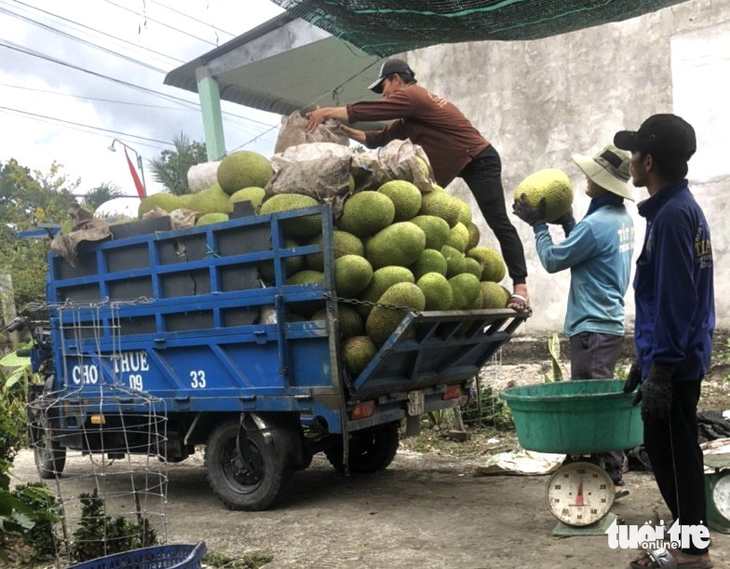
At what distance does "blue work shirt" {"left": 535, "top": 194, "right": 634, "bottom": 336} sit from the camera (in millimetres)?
4676

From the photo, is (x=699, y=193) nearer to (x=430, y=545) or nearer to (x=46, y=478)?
(x=430, y=545)

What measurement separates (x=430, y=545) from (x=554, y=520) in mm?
824

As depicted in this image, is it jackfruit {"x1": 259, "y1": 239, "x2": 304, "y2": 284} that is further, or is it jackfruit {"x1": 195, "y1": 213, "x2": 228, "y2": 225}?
jackfruit {"x1": 195, "y1": 213, "x2": 228, "y2": 225}

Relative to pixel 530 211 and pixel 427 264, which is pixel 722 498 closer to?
pixel 530 211

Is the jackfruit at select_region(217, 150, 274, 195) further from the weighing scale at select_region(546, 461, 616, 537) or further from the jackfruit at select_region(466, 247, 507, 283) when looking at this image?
the weighing scale at select_region(546, 461, 616, 537)

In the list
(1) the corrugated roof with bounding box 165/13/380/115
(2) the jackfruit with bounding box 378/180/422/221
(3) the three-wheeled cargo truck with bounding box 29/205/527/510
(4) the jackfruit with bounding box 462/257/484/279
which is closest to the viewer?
(3) the three-wheeled cargo truck with bounding box 29/205/527/510

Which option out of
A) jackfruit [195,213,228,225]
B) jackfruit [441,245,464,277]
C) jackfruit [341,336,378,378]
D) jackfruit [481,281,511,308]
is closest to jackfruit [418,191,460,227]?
jackfruit [441,245,464,277]

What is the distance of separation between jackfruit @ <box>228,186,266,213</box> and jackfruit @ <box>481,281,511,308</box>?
1694 millimetres

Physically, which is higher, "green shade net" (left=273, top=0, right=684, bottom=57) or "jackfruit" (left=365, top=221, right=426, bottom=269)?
"green shade net" (left=273, top=0, right=684, bottom=57)

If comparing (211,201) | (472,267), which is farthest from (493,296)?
(211,201)

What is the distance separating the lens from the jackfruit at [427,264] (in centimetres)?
512

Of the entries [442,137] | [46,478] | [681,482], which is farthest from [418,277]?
[46,478]

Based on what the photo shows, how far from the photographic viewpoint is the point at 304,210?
4.93 meters

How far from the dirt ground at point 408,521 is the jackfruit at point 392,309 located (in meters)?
1.18
